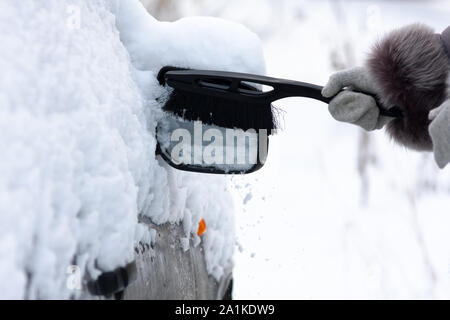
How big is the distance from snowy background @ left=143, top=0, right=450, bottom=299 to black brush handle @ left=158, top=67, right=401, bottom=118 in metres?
1.06

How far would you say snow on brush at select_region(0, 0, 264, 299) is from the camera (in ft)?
2.17

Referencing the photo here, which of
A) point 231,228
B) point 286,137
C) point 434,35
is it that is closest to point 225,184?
point 231,228

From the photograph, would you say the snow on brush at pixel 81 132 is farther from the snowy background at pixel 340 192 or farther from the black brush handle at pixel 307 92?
the snowy background at pixel 340 192

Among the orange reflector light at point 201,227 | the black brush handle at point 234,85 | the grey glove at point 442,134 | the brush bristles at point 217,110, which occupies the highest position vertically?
the black brush handle at point 234,85

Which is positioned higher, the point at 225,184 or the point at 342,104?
the point at 342,104

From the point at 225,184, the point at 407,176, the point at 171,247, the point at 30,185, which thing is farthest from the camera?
the point at 407,176

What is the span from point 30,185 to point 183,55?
634mm

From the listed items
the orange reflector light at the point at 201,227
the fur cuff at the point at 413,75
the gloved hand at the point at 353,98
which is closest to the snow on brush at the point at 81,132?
the orange reflector light at the point at 201,227

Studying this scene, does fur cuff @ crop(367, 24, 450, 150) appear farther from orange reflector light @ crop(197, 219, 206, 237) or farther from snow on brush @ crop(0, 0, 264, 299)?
orange reflector light @ crop(197, 219, 206, 237)

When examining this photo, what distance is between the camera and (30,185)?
2.19 feet

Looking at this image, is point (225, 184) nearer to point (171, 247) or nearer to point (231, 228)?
point (231, 228)

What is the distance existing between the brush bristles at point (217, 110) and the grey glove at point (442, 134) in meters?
0.41

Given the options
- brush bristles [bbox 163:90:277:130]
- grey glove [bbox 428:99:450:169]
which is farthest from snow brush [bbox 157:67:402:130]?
grey glove [bbox 428:99:450:169]

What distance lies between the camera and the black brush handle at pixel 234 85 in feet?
3.89
